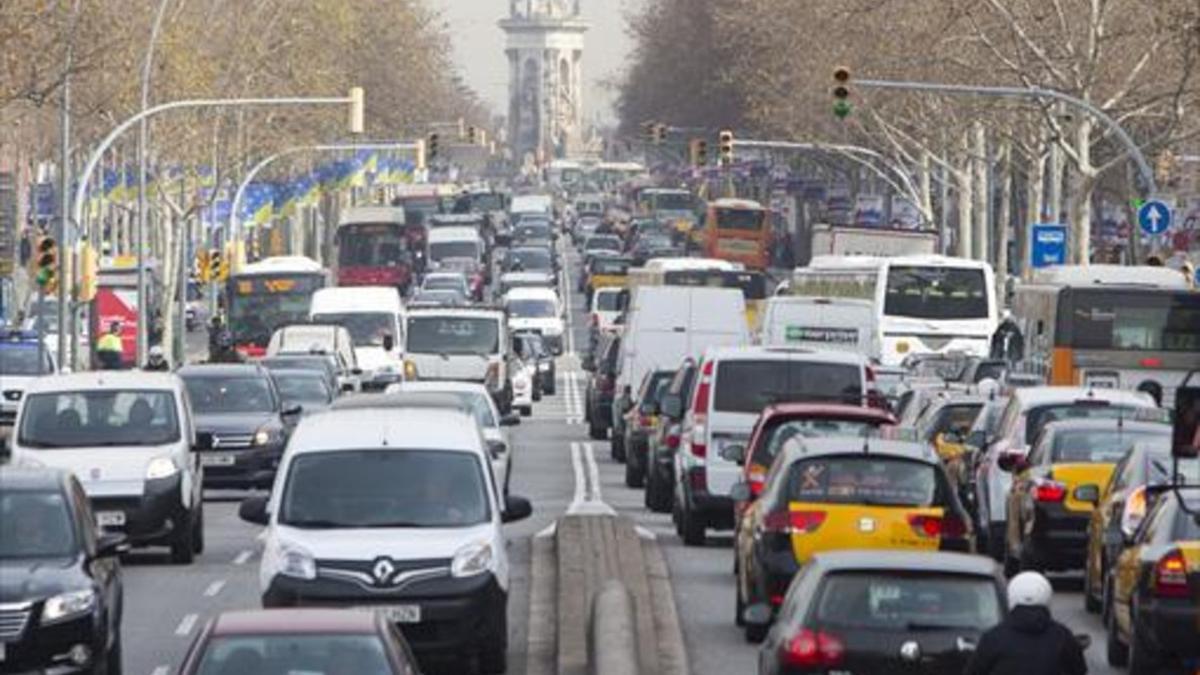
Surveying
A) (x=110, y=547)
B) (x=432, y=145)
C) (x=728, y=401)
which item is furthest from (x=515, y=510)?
(x=432, y=145)

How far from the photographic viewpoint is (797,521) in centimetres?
2514

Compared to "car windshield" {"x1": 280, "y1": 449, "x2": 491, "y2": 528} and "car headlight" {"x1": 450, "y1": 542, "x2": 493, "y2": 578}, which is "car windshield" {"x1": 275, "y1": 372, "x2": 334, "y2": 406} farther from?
"car headlight" {"x1": 450, "y1": 542, "x2": 493, "y2": 578}

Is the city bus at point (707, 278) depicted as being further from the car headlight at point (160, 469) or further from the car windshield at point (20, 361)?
the car headlight at point (160, 469)

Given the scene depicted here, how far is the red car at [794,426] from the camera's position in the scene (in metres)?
30.4

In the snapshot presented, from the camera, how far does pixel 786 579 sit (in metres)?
24.8

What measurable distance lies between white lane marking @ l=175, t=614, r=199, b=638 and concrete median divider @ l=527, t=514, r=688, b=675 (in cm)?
242

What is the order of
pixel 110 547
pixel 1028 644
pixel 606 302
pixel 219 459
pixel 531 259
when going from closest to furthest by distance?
pixel 1028 644, pixel 110 547, pixel 219 459, pixel 606 302, pixel 531 259

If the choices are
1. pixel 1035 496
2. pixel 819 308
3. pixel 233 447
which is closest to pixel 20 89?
pixel 819 308

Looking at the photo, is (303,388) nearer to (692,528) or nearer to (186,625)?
(692,528)

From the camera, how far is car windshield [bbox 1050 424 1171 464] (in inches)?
1185

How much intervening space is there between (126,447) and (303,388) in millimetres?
16161

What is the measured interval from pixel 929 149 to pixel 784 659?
84.2 m

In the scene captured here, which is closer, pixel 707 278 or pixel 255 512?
pixel 255 512

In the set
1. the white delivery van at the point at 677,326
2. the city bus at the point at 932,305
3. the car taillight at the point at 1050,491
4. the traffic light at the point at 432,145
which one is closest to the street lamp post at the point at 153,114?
the city bus at the point at 932,305
